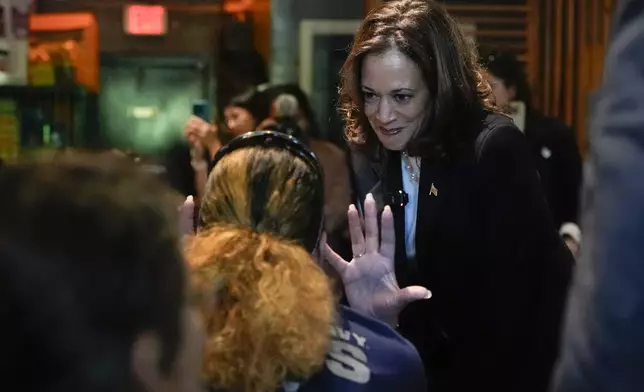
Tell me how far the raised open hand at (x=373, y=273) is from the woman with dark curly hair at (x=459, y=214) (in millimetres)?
232

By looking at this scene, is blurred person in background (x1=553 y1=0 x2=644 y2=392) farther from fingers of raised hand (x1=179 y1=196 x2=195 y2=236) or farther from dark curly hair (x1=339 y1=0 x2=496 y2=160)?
dark curly hair (x1=339 y1=0 x2=496 y2=160)

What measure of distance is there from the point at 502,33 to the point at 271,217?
13.0ft

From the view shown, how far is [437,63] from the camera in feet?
6.83

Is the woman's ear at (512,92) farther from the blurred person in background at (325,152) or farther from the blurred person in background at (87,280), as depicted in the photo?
the blurred person in background at (87,280)

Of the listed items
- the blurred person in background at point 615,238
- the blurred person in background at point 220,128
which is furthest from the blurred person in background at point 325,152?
the blurred person in background at point 615,238

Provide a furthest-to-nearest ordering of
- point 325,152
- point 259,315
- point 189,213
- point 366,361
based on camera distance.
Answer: point 325,152 < point 189,213 < point 366,361 < point 259,315

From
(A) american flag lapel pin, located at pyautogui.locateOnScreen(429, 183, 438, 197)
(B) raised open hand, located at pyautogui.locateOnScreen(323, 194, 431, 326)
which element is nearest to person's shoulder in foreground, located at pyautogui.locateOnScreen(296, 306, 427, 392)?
(B) raised open hand, located at pyautogui.locateOnScreen(323, 194, 431, 326)

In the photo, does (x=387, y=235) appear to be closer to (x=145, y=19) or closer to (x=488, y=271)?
(x=488, y=271)

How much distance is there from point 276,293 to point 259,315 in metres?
0.04

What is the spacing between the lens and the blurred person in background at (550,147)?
380 cm

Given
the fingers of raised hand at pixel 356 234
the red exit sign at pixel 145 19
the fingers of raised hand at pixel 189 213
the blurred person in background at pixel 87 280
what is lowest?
the fingers of raised hand at pixel 356 234

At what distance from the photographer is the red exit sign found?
6742 millimetres

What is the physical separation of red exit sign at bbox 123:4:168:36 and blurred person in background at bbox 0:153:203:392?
6127 millimetres

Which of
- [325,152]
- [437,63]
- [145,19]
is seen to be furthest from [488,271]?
[145,19]
